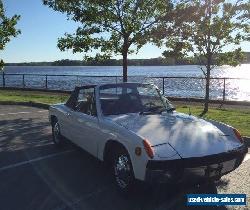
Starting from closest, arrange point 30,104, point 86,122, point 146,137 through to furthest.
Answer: point 146,137, point 86,122, point 30,104

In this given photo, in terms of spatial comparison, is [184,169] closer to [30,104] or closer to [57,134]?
[57,134]

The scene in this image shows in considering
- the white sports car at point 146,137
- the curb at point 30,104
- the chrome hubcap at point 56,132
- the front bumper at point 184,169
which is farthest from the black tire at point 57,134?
the curb at point 30,104

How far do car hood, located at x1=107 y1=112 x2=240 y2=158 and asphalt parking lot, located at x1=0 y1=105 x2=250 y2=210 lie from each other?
2.49ft

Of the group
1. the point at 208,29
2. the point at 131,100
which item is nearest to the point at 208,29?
the point at 208,29

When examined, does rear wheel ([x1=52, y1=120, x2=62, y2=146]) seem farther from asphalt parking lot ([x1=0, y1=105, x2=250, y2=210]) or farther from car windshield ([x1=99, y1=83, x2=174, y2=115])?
car windshield ([x1=99, y1=83, x2=174, y2=115])

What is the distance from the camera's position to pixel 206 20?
1408 cm

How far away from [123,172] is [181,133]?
100cm

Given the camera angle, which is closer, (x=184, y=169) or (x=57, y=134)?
(x=184, y=169)

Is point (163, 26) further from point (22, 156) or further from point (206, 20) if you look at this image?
point (22, 156)

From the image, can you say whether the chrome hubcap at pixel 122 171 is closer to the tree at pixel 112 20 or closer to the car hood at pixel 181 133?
the car hood at pixel 181 133

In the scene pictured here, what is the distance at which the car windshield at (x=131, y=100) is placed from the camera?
7.00 metres

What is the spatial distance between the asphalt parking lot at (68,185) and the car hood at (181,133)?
29.9 inches

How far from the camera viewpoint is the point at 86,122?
23.6ft

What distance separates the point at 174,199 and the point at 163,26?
32.9ft
